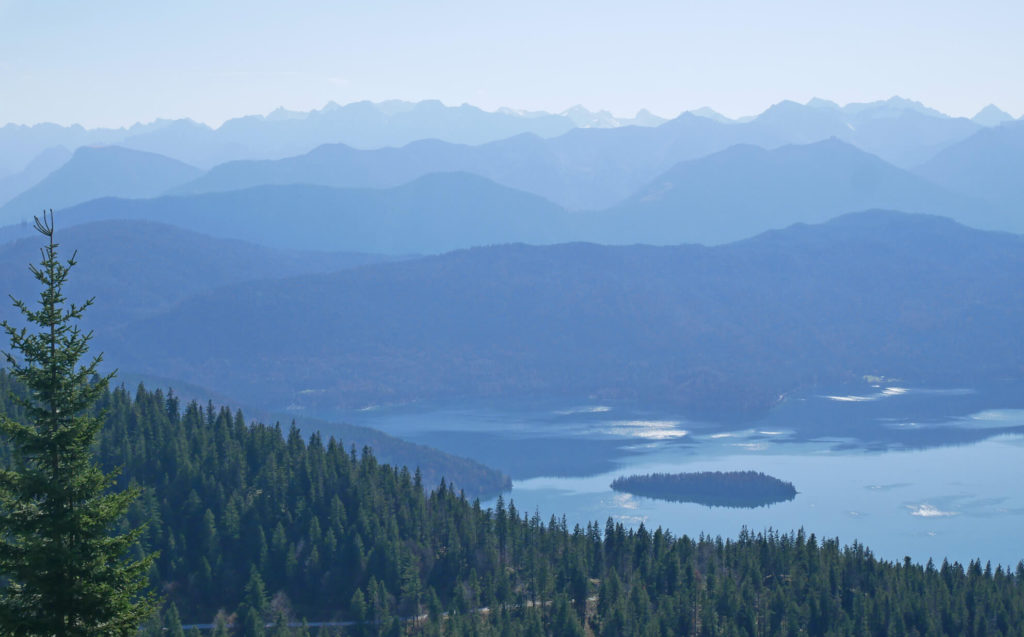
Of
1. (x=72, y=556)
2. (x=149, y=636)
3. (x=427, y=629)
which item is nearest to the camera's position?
(x=72, y=556)

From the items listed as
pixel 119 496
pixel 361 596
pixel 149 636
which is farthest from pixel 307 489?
pixel 119 496

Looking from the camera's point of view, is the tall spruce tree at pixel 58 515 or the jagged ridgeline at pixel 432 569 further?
the jagged ridgeline at pixel 432 569

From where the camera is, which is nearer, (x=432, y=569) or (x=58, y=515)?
(x=58, y=515)

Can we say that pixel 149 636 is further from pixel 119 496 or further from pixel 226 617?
pixel 119 496

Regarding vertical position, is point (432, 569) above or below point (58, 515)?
below

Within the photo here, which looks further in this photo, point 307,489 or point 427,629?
point 307,489

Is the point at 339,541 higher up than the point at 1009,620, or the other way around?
the point at 339,541
